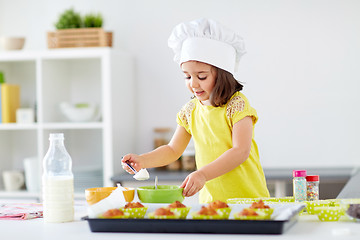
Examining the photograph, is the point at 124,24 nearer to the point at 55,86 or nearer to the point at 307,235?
the point at 55,86

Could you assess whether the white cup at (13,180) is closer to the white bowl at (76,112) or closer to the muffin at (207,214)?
the white bowl at (76,112)

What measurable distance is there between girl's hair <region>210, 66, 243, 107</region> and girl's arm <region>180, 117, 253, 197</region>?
0.13 metres

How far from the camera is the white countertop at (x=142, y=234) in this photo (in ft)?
4.42

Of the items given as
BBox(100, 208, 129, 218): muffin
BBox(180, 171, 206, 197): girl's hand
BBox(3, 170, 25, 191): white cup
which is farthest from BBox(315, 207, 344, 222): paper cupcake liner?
BBox(3, 170, 25, 191): white cup

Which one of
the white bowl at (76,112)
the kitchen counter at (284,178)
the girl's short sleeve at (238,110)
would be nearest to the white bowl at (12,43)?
the white bowl at (76,112)

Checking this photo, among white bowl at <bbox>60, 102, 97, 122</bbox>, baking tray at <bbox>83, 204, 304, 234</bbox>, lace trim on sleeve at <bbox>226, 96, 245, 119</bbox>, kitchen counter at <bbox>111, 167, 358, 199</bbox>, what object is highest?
lace trim on sleeve at <bbox>226, 96, 245, 119</bbox>

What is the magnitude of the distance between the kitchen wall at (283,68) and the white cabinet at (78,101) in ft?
0.71

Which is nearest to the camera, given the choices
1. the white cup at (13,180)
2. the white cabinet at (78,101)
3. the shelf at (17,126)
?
the white cabinet at (78,101)

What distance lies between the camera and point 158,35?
13.1ft

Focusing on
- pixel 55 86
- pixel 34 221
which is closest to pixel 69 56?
pixel 55 86

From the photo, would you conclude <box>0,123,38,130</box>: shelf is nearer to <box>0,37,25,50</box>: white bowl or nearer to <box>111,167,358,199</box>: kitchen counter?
<box>0,37,25,50</box>: white bowl

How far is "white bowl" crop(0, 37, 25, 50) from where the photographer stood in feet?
12.7

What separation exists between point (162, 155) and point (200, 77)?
1.10 ft

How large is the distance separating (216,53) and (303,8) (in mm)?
1770
